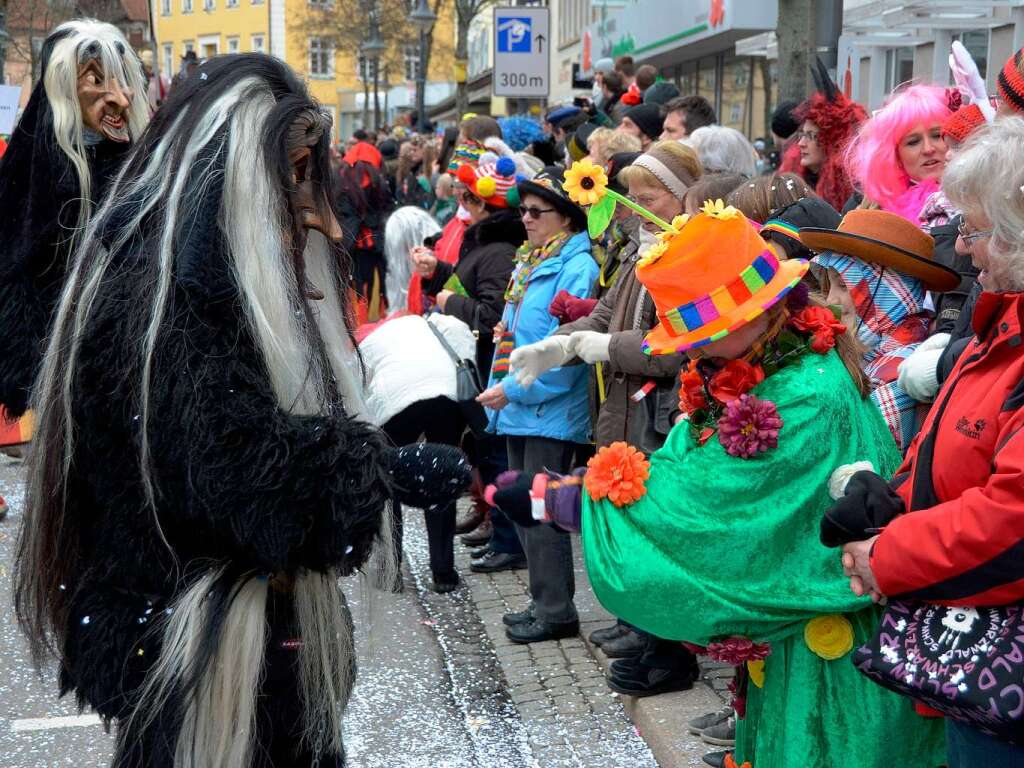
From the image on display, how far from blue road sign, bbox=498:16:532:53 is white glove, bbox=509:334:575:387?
8.40m

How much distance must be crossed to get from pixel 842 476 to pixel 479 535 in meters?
4.10

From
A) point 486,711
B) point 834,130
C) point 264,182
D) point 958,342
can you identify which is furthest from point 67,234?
point 834,130

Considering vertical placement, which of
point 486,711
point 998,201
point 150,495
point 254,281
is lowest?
point 486,711

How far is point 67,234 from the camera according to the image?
11.7 ft

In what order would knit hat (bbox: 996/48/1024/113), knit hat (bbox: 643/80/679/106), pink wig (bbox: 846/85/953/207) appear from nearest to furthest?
knit hat (bbox: 996/48/1024/113) → pink wig (bbox: 846/85/953/207) → knit hat (bbox: 643/80/679/106)

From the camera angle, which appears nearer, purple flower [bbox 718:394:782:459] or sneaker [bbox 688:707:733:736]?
purple flower [bbox 718:394:782:459]

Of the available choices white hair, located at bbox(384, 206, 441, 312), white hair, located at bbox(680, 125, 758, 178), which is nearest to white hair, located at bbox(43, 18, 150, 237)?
white hair, located at bbox(680, 125, 758, 178)

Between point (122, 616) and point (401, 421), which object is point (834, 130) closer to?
point (401, 421)

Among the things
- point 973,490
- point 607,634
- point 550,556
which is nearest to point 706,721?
point 607,634

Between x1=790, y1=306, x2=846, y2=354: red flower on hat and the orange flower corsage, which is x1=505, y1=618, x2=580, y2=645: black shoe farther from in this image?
x1=790, y1=306, x2=846, y2=354: red flower on hat

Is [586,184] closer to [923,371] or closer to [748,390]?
[923,371]

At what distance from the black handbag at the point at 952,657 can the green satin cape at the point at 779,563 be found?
0.27m

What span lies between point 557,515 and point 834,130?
3.15 meters

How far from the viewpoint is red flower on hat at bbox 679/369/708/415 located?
101 inches
